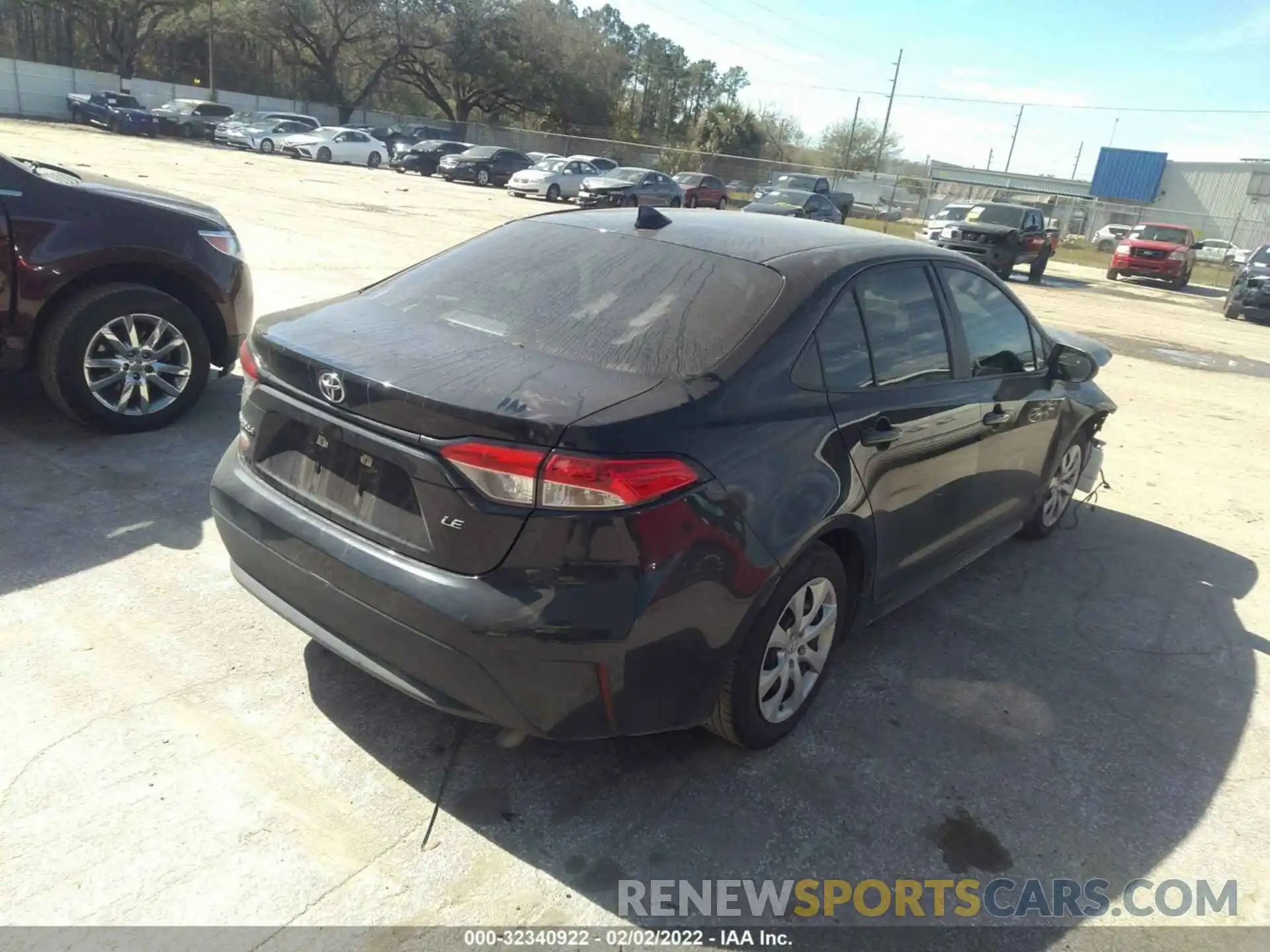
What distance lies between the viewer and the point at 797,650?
9.97 ft

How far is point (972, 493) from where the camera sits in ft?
12.8

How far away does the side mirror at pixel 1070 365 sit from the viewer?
440cm

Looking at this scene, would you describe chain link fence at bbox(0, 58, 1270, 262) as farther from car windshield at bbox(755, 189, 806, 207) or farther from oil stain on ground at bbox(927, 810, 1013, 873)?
oil stain on ground at bbox(927, 810, 1013, 873)

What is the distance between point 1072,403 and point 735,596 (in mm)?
3066

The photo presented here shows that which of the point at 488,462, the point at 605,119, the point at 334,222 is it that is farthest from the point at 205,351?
the point at 605,119

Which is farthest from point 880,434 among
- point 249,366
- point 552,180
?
point 552,180

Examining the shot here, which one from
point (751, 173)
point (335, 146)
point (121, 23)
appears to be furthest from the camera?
point (121, 23)

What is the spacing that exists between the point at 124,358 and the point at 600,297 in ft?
11.0

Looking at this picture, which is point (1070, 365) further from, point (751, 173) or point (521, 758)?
point (751, 173)

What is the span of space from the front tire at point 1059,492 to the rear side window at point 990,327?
93 centimetres

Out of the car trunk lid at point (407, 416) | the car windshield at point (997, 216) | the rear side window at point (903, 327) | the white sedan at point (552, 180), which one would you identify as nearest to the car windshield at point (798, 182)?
the white sedan at point (552, 180)

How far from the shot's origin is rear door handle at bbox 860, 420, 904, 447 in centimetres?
308

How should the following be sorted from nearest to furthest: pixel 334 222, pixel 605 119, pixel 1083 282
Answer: pixel 334 222, pixel 1083 282, pixel 605 119

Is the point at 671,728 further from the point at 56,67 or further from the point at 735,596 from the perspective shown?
the point at 56,67
